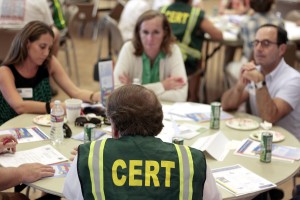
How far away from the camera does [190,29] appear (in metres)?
4.61

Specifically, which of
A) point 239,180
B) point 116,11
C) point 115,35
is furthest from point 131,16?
point 239,180

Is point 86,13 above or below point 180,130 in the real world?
above

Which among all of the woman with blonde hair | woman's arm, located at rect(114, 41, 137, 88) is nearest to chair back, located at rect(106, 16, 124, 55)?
woman's arm, located at rect(114, 41, 137, 88)

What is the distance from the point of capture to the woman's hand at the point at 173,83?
11.4 feet

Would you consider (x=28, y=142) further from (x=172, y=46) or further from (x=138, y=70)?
(x=172, y=46)

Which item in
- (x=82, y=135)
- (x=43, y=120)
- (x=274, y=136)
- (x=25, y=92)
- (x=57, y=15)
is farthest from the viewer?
(x=57, y=15)

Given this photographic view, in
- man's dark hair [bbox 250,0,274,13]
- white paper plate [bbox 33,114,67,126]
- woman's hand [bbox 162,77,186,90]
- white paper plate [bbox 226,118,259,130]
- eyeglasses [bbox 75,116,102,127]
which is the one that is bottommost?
white paper plate [bbox 226,118,259,130]

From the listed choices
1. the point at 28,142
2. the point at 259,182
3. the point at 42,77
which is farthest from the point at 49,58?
the point at 259,182

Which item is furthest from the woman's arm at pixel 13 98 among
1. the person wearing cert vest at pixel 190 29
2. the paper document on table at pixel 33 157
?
the person wearing cert vest at pixel 190 29

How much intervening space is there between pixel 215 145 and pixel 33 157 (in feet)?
2.92

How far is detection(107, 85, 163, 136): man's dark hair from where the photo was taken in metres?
1.65

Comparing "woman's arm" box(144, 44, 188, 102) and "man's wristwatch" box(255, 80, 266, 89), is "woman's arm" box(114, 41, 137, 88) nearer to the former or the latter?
"woman's arm" box(144, 44, 188, 102)

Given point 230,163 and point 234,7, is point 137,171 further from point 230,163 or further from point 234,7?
point 234,7

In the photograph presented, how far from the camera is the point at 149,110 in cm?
166
